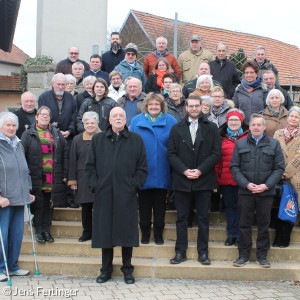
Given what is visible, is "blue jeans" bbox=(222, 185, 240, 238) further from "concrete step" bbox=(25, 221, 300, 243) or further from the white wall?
the white wall

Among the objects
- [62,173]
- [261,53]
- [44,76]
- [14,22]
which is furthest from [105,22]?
[62,173]

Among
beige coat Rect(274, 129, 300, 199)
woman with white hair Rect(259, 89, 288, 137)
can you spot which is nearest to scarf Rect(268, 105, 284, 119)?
woman with white hair Rect(259, 89, 288, 137)

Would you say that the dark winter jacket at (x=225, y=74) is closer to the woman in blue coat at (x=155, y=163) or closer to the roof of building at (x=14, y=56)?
the woman in blue coat at (x=155, y=163)

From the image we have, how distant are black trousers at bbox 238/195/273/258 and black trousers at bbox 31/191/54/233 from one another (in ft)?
8.12

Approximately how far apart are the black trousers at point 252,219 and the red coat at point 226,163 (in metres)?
0.37

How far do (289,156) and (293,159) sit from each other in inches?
3.1

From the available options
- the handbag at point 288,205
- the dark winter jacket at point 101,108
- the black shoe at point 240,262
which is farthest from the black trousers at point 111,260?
the dark winter jacket at point 101,108

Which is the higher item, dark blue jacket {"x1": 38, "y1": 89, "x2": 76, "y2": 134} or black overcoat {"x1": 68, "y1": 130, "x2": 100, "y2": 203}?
dark blue jacket {"x1": 38, "y1": 89, "x2": 76, "y2": 134}

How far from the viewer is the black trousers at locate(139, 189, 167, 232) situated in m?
5.64

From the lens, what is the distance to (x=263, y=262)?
214 inches

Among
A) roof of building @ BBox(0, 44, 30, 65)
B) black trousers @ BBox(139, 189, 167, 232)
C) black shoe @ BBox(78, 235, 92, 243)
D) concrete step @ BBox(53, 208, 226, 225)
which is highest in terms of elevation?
roof of building @ BBox(0, 44, 30, 65)

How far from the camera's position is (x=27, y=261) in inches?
217

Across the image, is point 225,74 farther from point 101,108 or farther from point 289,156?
point 289,156

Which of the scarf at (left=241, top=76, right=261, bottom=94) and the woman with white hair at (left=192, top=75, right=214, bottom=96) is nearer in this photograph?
the woman with white hair at (left=192, top=75, right=214, bottom=96)
